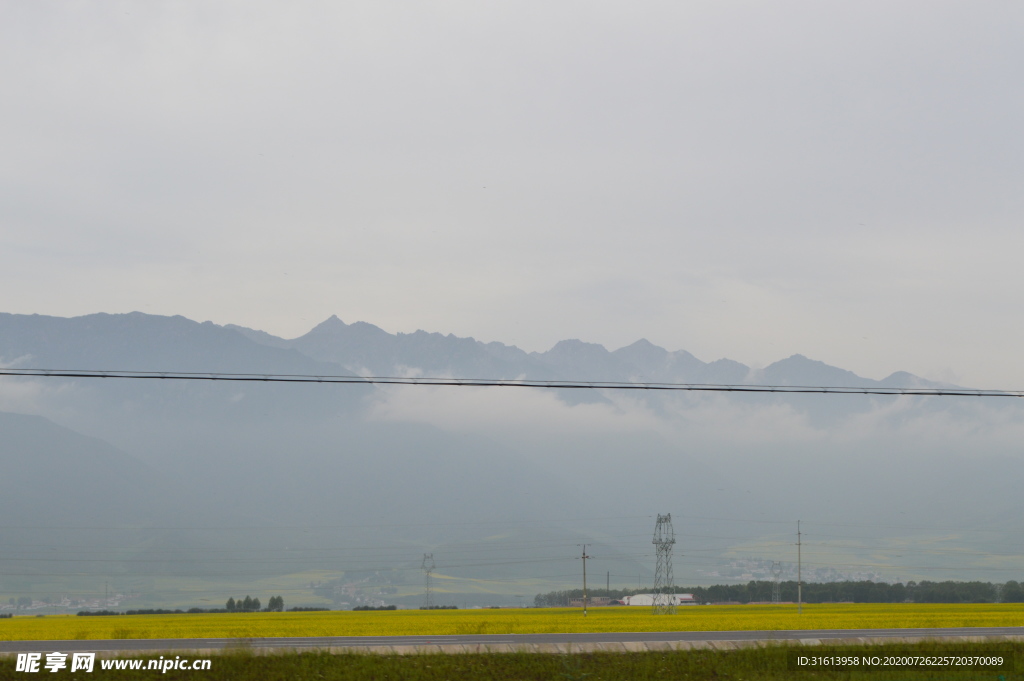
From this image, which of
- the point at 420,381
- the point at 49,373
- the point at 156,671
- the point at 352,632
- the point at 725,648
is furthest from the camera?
the point at 352,632

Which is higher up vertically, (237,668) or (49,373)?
(49,373)

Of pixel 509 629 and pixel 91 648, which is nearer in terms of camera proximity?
pixel 91 648

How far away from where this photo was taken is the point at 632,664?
3966 cm

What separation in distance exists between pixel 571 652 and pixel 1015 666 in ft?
60.4

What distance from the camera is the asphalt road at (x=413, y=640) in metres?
47.5

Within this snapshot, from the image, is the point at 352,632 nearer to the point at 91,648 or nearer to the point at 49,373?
the point at 91,648

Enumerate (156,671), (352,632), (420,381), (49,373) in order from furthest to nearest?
1. (352,632)
2. (156,671)
3. (420,381)
4. (49,373)

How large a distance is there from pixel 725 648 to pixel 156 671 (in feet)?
80.0

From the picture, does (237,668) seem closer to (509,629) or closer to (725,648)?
(725,648)

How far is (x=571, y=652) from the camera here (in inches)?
1667

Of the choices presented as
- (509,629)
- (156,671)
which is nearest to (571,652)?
(156,671)

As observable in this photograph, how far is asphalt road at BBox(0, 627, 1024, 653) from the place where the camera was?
47469 mm

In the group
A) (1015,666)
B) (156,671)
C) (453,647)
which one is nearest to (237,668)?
(156,671)

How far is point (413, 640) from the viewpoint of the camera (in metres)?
51.6
